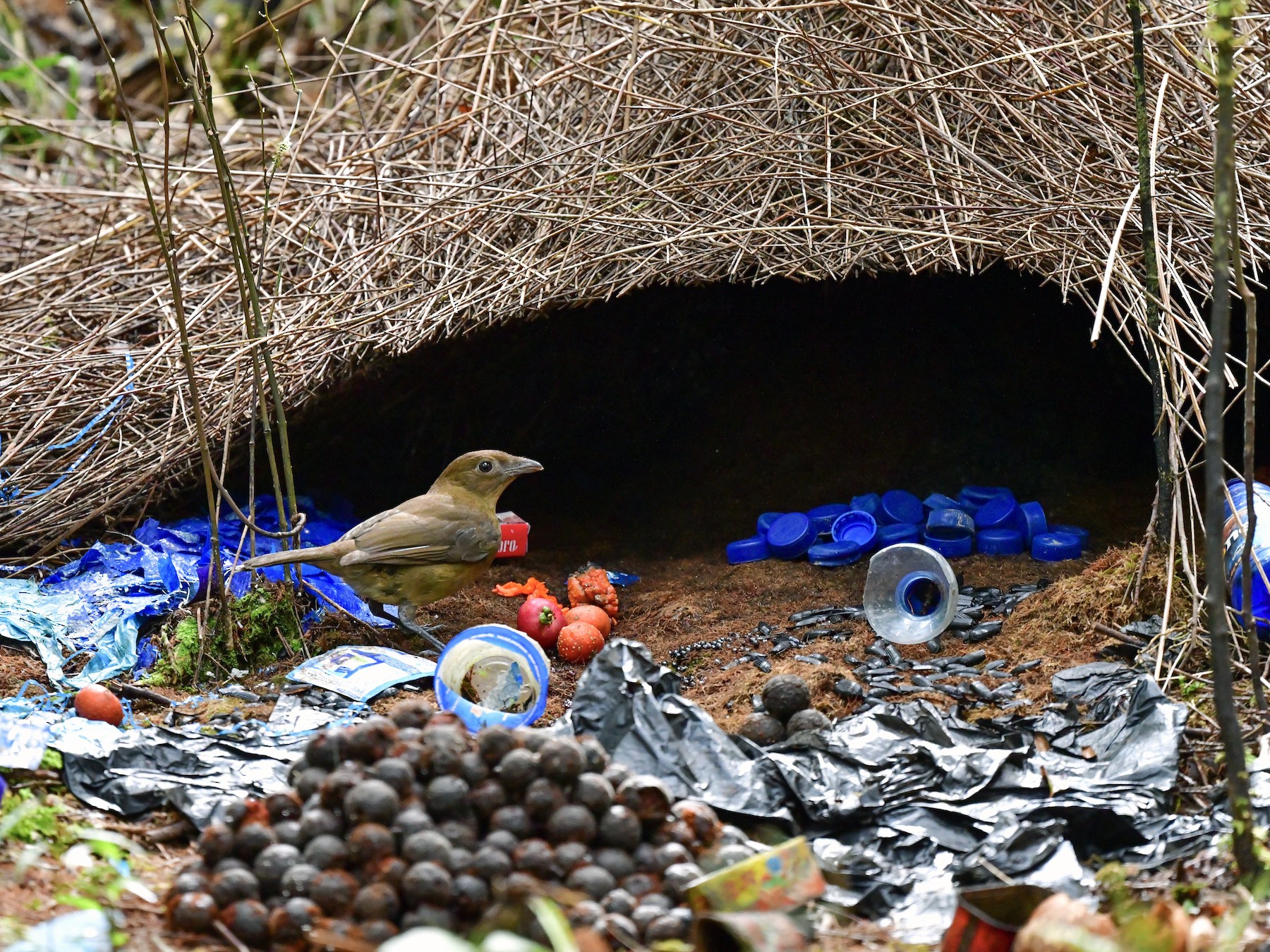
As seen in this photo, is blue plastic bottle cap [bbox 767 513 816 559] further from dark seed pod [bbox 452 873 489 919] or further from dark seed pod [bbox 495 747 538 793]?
dark seed pod [bbox 452 873 489 919]

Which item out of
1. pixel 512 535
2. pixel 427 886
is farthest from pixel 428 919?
pixel 512 535

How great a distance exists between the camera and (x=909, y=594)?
512cm

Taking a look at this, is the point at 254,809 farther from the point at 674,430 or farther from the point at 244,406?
the point at 674,430

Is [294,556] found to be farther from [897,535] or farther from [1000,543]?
[1000,543]

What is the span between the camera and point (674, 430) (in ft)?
24.5

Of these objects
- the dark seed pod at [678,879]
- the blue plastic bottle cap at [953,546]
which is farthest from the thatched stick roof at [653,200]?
the dark seed pod at [678,879]

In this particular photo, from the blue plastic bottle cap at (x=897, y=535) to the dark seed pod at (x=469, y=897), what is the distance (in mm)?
4045

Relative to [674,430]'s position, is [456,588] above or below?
below

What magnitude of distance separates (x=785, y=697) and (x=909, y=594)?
133 centimetres

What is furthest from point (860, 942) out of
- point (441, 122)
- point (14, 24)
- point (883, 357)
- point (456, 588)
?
point (14, 24)

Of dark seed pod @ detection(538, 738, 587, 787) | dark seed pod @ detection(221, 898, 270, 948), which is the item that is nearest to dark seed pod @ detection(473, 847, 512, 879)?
dark seed pod @ detection(538, 738, 587, 787)

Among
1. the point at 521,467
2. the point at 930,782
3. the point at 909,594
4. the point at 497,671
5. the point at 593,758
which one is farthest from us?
the point at 521,467

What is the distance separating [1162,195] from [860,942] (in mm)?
3738

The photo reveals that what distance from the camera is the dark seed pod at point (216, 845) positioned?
2.78m
